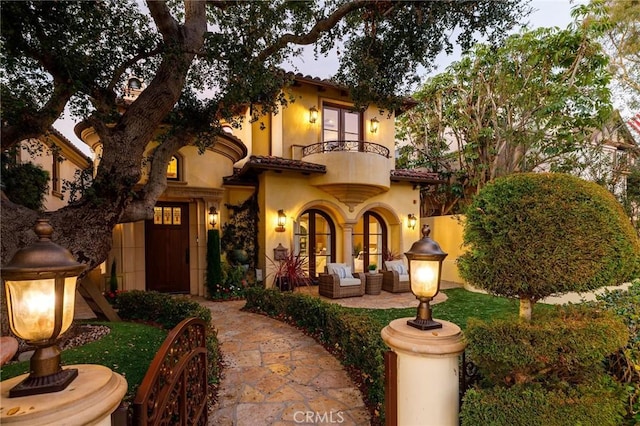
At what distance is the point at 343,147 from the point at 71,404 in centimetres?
1052

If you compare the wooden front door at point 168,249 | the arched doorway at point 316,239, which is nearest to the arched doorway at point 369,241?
the arched doorway at point 316,239

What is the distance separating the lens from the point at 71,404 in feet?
4.93

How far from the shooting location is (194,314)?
580 centimetres

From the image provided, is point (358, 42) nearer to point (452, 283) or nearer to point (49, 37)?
point (49, 37)

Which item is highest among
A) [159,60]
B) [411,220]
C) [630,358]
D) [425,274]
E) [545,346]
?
[159,60]

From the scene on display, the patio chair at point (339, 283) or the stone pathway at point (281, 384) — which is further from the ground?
the patio chair at point (339, 283)

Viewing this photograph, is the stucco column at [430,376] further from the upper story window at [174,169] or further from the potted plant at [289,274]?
the upper story window at [174,169]

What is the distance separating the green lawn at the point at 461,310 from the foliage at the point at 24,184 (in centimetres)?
817

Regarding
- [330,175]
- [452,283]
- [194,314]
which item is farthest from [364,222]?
[194,314]

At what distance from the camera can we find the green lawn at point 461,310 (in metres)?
7.12

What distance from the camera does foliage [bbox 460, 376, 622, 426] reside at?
224 centimetres

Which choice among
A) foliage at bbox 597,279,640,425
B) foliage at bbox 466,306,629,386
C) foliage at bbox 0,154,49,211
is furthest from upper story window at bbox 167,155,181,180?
foliage at bbox 597,279,640,425

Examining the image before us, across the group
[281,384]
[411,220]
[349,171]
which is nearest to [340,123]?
[349,171]

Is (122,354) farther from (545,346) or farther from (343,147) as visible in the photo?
(343,147)
